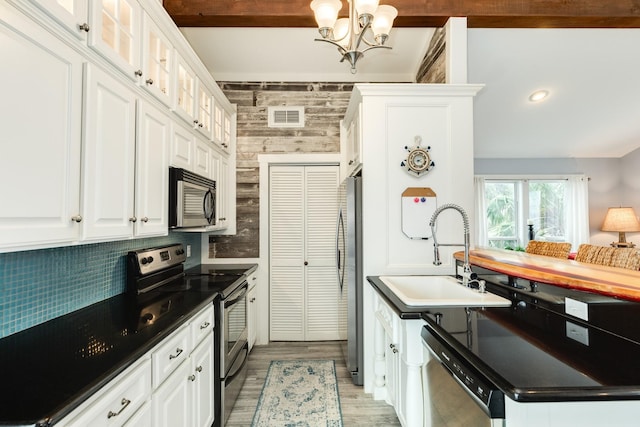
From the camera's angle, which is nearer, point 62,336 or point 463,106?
point 62,336

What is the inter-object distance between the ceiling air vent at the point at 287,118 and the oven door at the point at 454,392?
280cm

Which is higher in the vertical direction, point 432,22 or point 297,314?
point 432,22

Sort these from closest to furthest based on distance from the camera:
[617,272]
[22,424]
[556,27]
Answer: [22,424] → [617,272] → [556,27]

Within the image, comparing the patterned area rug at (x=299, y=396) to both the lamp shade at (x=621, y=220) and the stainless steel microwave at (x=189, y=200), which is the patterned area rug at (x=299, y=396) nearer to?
the stainless steel microwave at (x=189, y=200)

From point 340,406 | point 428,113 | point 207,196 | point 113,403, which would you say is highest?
point 428,113

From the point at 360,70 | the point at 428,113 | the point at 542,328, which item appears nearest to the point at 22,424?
the point at 542,328

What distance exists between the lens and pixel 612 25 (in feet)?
9.10

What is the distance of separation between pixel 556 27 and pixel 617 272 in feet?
7.82

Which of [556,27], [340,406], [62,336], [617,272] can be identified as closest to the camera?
[62,336]

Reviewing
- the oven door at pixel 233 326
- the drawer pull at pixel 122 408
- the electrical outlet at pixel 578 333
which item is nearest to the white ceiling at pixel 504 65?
the oven door at pixel 233 326

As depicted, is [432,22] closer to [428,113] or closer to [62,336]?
[428,113]

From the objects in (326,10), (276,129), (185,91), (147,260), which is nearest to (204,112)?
(185,91)

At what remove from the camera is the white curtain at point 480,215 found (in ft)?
18.8

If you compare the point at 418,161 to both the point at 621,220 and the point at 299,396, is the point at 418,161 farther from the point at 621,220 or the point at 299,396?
the point at 621,220
